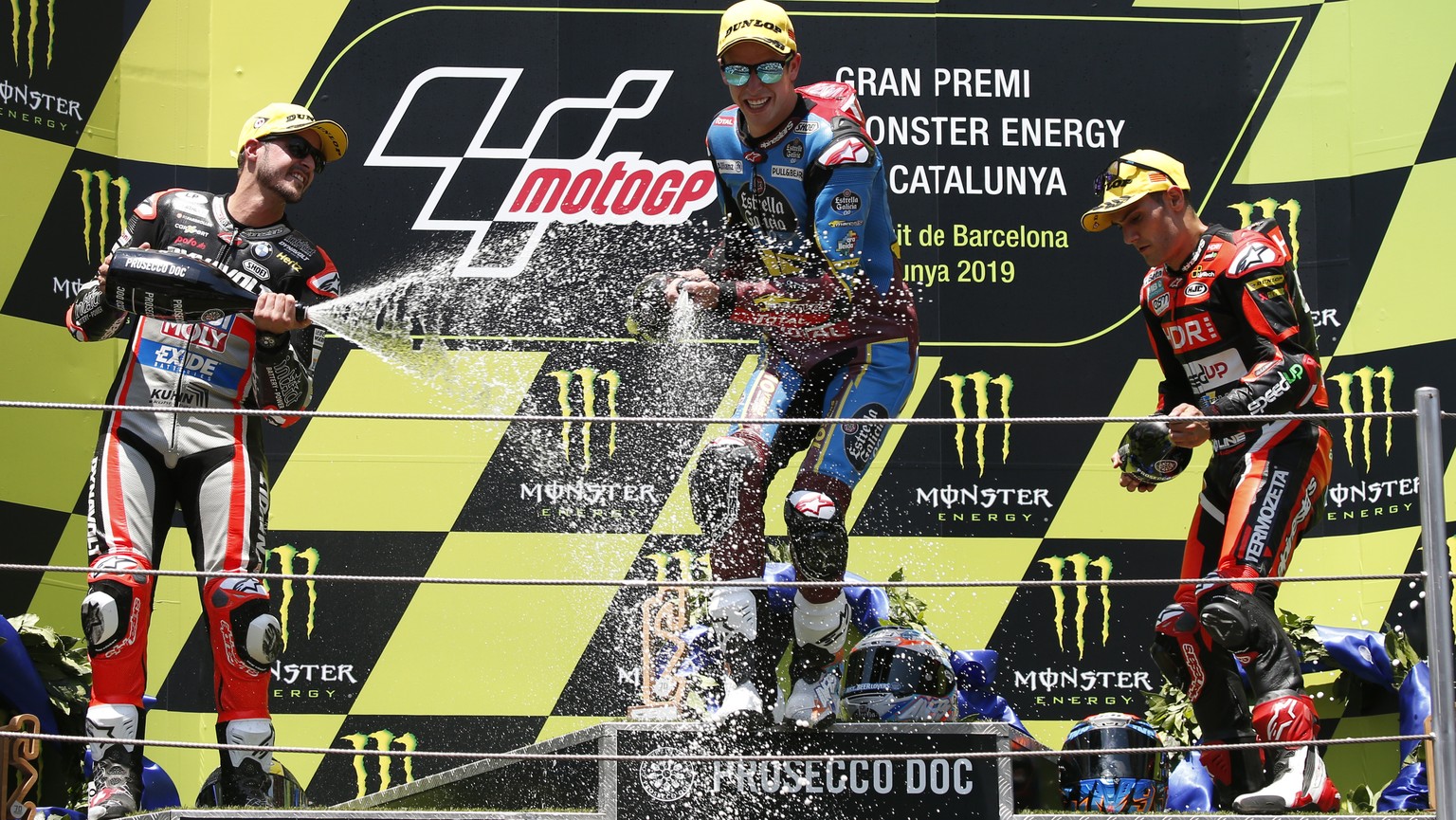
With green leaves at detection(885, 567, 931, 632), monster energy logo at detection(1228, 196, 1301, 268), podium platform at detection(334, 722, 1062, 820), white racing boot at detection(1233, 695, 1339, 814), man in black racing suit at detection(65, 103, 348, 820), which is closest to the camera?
white racing boot at detection(1233, 695, 1339, 814)

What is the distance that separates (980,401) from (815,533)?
2056 mm

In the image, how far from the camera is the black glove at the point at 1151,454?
3834mm

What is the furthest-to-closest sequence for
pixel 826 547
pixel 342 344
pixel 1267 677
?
1. pixel 342 344
2. pixel 826 547
3. pixel 1267 677

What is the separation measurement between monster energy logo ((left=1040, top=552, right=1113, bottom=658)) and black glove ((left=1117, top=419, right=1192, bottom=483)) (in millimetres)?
1642

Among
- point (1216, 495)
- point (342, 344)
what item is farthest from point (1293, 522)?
point (342, 344)

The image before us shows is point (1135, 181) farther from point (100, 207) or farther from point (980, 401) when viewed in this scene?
point (100, 207)

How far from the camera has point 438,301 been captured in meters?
6.04

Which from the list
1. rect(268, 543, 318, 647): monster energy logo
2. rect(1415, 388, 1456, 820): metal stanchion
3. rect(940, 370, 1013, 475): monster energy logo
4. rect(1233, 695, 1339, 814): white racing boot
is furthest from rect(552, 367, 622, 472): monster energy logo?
rect(1415, 388, 1456, 820): metal stanchion

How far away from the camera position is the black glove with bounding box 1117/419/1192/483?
3.83 metres

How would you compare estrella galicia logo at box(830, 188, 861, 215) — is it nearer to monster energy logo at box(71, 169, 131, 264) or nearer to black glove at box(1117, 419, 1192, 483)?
black glove at box(1117, 419, 1192, 483)

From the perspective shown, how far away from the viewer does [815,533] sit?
3.73 metres

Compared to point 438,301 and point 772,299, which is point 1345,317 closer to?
point 772,299

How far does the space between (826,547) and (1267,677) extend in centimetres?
101

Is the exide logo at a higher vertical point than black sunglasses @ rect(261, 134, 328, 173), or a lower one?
higher
